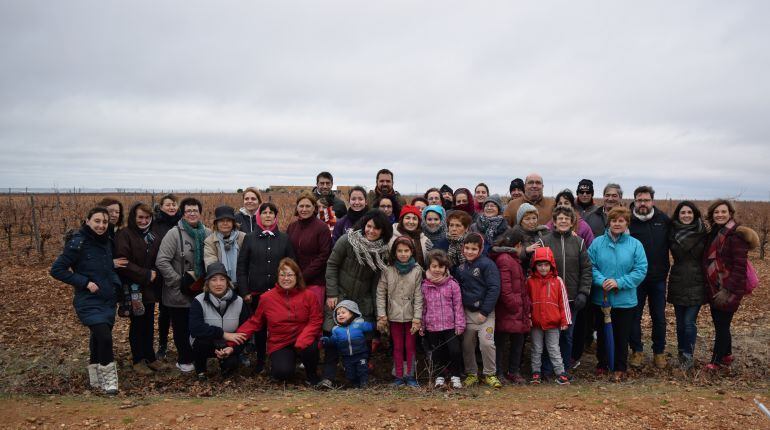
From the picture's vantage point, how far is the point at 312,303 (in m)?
5.08

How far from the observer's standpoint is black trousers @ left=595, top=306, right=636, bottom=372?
518 cm

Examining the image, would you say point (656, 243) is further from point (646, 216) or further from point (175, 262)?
point (175, 262)

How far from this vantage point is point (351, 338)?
15.9ft

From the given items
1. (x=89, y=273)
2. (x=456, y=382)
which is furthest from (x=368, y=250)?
(x=89, y=273)

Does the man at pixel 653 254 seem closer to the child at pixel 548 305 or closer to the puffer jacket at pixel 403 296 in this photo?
the child at pixel 548 305

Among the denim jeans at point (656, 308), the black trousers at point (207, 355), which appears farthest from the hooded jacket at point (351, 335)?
the denim jeans at point (656, 308)

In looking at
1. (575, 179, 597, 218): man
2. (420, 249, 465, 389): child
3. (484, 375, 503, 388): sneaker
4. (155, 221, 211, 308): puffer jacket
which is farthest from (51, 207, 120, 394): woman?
(575, 179, 597, 218): man

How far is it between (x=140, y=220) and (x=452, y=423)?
13.4 feet

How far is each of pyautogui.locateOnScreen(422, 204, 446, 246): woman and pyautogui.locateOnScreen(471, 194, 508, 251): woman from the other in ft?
1.37

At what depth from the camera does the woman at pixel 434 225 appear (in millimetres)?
5168

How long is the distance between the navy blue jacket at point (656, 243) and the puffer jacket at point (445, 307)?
2444mm

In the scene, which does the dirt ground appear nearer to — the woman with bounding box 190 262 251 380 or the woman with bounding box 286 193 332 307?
the woman with bounding box 190 262 251 380

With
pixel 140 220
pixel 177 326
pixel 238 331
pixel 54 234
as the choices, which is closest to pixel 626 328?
pixel 238 331

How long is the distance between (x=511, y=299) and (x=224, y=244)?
10.8 ft
